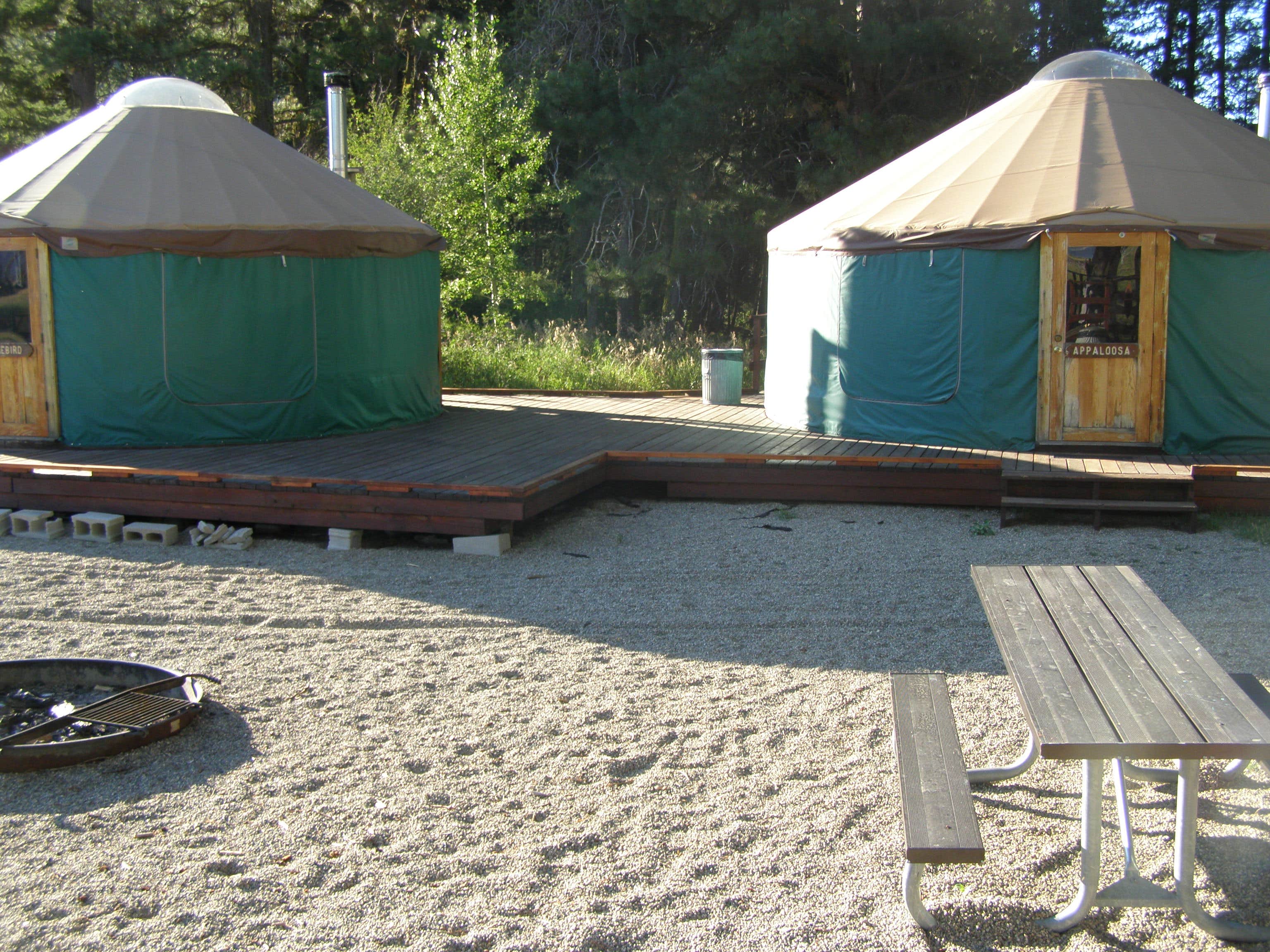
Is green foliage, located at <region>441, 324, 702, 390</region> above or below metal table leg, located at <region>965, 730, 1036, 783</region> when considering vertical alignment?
above

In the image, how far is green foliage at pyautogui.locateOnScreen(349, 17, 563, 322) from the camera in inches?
543

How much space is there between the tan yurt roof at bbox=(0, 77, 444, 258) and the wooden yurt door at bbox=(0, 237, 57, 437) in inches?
8.6

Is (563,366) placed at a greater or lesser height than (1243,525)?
greater

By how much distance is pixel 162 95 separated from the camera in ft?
29.5

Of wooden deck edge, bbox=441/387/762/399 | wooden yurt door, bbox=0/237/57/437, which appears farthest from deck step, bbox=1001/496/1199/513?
wooden yurt door, bbox=0/237/57/437

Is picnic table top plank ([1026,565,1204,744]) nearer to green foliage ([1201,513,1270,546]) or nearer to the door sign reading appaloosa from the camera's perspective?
green foliage ([1201,513,1270,546])

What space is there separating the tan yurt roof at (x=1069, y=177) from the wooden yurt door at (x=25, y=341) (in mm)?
5424

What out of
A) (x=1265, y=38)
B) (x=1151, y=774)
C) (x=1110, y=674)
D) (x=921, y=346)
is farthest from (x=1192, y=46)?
(x=1110, y=674)

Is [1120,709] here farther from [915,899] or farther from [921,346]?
[921,346]

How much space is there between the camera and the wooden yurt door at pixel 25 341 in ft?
25.0

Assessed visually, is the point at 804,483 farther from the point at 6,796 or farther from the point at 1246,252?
the point at 6,796

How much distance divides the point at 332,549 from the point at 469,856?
373 centimetres

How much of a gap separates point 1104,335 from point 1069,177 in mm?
1108

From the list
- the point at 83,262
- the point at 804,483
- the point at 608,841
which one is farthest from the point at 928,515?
the point at 83,262
